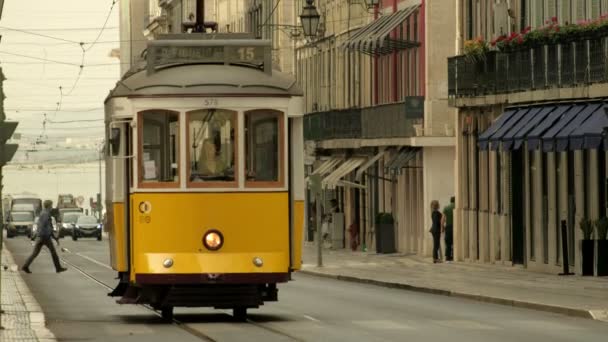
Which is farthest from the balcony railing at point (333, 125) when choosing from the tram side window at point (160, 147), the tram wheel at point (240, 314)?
the tram side window at point (160, 147)

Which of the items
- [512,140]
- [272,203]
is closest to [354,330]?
[272,203]

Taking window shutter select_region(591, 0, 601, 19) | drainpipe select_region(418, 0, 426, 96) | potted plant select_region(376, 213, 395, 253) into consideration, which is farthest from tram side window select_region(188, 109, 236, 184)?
potted plant select_region(376, 213, 395, 253)

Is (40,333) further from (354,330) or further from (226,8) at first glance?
(226,8)

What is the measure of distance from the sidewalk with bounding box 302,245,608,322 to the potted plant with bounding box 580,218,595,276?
1.02 feet

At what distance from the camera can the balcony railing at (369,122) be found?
6135 cm

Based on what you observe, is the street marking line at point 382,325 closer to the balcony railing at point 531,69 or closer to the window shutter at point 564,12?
the balcony railing at point 531,69

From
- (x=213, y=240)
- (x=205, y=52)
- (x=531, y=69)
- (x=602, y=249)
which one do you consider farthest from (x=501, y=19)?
(x=213, y=240)

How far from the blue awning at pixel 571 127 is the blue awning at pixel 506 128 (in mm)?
4571

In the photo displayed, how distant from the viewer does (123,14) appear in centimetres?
18425

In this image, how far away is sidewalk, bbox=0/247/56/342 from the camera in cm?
2389

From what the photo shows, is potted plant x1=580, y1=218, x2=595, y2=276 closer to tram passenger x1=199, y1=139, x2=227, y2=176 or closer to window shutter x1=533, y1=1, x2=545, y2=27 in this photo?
window shutter x1=533, y1=1, x2=545, y2=27

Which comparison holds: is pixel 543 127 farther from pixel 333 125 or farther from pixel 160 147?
pixel 333 125

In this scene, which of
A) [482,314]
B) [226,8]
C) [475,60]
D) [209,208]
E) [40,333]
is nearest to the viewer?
[40,333]

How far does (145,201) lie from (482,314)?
19.3ft
